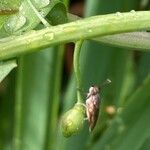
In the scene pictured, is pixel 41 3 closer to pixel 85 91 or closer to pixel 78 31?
pixel 78 31

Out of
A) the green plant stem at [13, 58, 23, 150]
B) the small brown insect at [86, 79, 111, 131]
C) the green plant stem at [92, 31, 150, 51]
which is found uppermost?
the green plant stem at [92, 31, 150, 51]

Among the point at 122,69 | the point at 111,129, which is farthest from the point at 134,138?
the point at 122,69

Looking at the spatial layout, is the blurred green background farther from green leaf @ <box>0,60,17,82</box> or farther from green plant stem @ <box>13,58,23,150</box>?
green leaf @ <box>0,60,17,82</box>

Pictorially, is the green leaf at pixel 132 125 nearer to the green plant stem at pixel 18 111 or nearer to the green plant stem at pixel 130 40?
the green plant stem at pixel 18 111

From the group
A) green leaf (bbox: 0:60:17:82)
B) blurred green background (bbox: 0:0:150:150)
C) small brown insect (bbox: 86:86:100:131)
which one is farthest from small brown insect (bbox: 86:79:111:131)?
blurred green background (bbox: 0:0:150:150)

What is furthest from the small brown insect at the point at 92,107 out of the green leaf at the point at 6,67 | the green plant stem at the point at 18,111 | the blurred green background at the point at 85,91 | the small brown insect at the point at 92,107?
the green plant stem at the point at 18,111

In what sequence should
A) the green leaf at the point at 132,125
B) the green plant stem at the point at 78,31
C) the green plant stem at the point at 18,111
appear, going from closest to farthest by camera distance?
the green plant stem at the point at 78,31, the green leaf at the point at 132,125, the green plant stem at the point at 18,111

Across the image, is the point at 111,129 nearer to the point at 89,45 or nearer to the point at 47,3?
the point at 89,45
